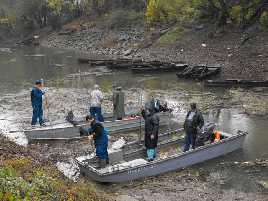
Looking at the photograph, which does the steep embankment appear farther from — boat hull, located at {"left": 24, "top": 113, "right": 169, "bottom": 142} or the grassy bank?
the grassy bank

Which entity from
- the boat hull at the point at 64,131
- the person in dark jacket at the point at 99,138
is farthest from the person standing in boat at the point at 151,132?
the boat hull at the point at 64,131

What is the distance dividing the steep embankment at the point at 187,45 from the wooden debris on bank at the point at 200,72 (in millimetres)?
721

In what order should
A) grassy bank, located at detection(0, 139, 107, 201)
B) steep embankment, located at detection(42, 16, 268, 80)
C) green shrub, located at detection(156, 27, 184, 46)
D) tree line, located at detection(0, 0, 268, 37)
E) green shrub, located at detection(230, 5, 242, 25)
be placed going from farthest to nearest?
green shrub, located at detection(156, 27, 184, 46), tree line, located at detection(0, 0, 268, 37), green shrub, located at detection(230, 5, 242, 25), steep embankment, located at detection(42, 16, 268, 80), grassy bank, located at detection(0, 139, 107, 201)

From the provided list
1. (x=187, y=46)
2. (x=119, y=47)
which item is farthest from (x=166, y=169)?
(x=119, y=47)

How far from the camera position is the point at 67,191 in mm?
10992

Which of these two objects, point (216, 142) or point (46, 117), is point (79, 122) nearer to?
point (46, 117)

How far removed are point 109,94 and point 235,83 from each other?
7.85 m

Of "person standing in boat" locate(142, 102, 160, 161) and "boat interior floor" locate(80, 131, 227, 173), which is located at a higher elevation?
"person standing in boat" locate(142, 102, 160, 161)

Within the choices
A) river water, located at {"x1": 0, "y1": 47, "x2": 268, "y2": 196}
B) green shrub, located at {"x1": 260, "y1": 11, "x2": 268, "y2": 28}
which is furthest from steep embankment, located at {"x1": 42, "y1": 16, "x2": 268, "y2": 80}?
river water, located at {"x1": 0, "y1": 47, "x2": 268, "y2": 196}

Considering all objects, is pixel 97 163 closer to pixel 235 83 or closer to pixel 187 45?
pixel 235 83

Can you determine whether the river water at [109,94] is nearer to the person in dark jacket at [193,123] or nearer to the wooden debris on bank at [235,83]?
the wooden debris on bank at [235,83]

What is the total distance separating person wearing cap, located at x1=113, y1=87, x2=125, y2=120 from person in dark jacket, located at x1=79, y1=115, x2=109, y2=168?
16.3 feet

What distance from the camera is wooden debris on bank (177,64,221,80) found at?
32278 mm

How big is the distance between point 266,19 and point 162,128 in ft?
78.2
